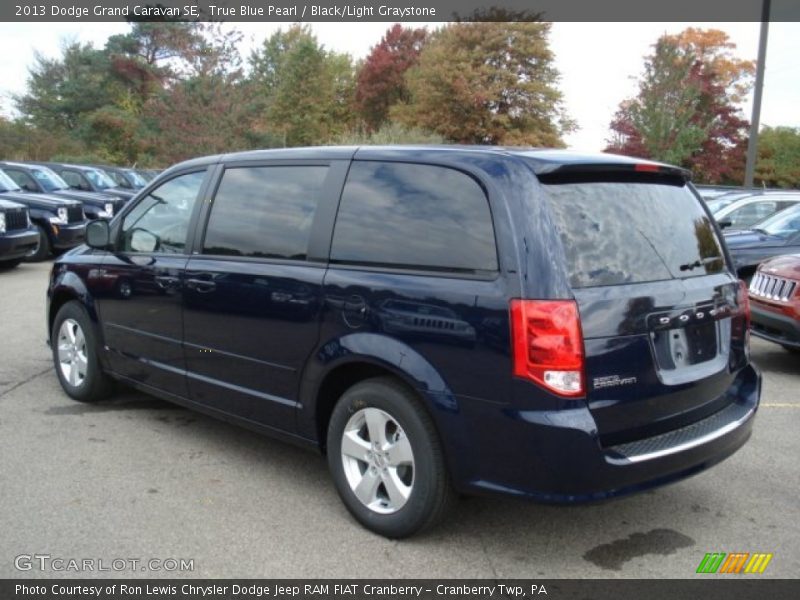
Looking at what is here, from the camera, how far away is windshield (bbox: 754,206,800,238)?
30.8 ft

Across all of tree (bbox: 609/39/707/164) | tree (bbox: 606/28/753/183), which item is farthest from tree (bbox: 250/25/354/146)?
tree (bbox: 609/39/707/164)

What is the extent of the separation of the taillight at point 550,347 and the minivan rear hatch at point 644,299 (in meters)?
0.06

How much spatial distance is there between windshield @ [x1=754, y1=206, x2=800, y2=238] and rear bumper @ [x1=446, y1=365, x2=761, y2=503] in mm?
7107

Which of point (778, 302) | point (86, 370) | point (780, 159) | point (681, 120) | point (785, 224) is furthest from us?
point (780, 159)

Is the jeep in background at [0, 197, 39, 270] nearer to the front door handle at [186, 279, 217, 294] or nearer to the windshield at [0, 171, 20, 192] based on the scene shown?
the windshield at [0, 171, 20, 192]

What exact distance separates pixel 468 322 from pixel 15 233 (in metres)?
11.3

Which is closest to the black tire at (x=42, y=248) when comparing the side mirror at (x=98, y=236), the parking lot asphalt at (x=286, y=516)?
the side mirror at (x=98, y=236)

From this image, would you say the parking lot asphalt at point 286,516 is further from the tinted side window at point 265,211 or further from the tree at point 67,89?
the tree at point 67,89

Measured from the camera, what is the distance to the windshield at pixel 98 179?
1995cm

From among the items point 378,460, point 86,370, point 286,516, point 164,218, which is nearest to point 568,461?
point 378,460

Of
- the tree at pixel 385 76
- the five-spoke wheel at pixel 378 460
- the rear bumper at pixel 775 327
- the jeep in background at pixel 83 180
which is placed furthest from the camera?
the tree at pixel 385 76

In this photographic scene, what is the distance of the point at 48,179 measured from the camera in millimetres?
17047

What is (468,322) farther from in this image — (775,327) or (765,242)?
(765,242)
